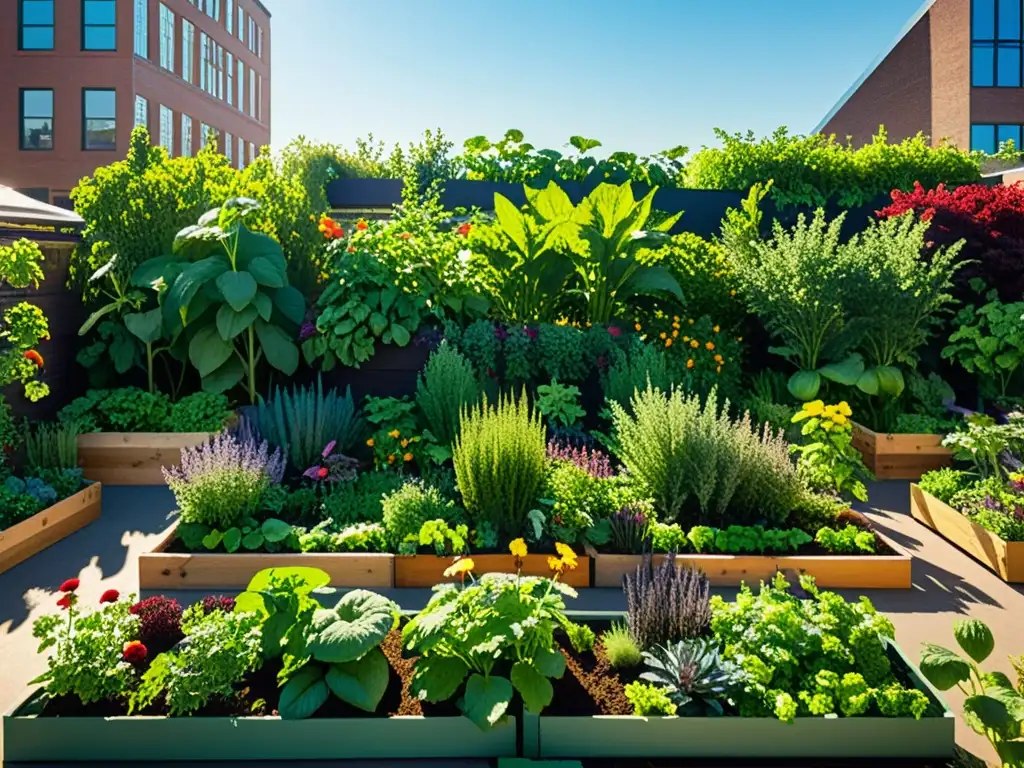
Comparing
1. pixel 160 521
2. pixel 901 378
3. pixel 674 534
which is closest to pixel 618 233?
pixel 901 378

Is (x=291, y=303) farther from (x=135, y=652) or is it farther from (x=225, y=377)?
(x=135, y=652)

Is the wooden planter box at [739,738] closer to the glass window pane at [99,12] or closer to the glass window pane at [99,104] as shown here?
the glass window pane at [99,104]

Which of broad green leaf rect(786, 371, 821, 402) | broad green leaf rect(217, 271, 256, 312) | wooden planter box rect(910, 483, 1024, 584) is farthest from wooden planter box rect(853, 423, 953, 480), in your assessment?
broad green leaf rect(217, 271, 256, 312)

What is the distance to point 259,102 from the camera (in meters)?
39.0

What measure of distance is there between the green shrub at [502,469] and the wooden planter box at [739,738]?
5.47 ft

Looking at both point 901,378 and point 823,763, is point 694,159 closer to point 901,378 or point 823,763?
point 901,378

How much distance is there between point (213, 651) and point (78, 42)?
27745 millimetres

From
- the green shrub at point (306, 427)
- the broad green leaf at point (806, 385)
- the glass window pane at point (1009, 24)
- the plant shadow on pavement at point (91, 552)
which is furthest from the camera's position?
the glass window pane at point (1009, 24)

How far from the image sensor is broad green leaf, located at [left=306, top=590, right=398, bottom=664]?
2588mm

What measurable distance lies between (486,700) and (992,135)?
2626 centimetres

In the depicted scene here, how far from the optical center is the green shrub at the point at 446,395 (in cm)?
550

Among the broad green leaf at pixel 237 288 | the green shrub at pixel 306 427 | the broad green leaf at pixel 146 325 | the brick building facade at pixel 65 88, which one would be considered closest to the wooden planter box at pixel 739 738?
the green shrub at pixel 306 427

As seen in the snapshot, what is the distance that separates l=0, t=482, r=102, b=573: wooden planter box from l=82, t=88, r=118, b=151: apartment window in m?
23.5

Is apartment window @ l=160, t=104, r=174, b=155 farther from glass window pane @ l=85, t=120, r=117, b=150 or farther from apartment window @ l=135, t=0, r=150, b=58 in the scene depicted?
glass window pane @ l=85, t=120, r=117, b=150
